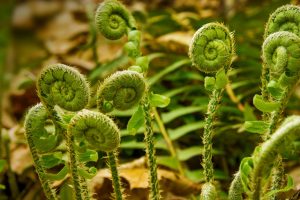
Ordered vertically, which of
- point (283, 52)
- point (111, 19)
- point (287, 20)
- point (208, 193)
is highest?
point (111, 19)

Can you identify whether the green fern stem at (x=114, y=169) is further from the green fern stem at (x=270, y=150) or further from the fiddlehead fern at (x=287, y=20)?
the fiddlehead fern at (x=287, y=20)

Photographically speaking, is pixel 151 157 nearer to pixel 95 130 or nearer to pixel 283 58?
pixel 95 130

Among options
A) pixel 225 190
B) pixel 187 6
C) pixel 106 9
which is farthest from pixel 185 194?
pixel 187 6

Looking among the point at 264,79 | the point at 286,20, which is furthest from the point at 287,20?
the point at 264,79

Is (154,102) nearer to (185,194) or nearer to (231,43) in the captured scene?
(231,43)

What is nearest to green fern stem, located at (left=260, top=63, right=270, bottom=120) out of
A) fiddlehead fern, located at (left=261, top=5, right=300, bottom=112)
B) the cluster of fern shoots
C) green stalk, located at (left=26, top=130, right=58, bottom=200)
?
the cluster of fern shoots

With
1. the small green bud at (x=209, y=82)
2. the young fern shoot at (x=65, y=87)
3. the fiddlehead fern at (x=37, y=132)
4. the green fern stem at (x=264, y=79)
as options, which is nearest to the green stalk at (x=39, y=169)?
the fiddlehead fern at (x=37, y=132)

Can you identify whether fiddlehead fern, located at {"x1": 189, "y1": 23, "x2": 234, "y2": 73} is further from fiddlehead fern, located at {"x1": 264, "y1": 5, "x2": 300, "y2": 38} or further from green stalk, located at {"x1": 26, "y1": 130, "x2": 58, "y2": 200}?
green stalk, located at {"x1": 26, "y1": 130, "x2": 58, "y2": 200}
